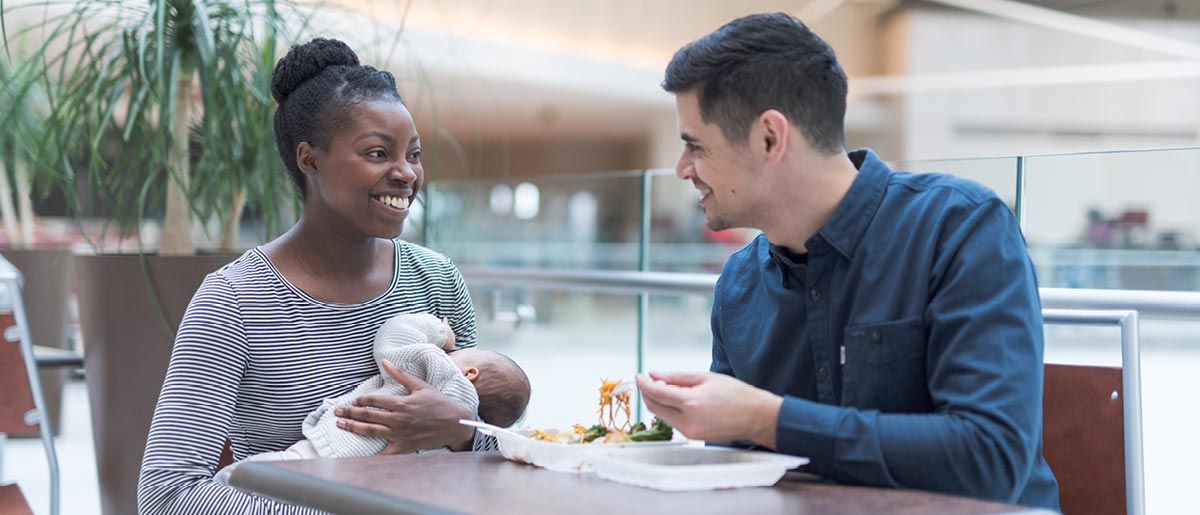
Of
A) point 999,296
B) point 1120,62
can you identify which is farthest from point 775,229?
point 1120,62

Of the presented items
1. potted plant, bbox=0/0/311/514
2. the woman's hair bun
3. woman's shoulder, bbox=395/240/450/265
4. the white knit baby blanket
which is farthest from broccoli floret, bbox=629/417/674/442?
potted plant, bbox=0/0/311/514

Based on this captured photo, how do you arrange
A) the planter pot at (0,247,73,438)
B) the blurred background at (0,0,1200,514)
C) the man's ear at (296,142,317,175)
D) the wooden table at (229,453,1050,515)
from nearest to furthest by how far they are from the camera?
1. the wooden table at (229,453,1050,515)
2. the man's ear at (296,142,317,175)
3. the blurred background at (0,0,1200,514)
4. the planter pot at (0,247,73,438)

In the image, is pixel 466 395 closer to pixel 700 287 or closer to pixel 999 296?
pixel 999 296

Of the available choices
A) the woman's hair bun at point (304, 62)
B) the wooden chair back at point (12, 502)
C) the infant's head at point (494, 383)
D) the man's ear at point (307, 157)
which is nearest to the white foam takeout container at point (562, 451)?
the infant's head at point (494, 383)

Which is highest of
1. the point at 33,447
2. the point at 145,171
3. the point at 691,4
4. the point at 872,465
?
the point at 691,4

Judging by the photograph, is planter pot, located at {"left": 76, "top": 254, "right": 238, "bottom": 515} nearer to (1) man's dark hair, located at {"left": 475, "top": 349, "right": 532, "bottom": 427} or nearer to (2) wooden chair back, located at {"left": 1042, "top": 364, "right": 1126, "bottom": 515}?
(1) man's dark hair, located at {"left": 475, "top": 349, "right": 532, "bottom": 427}

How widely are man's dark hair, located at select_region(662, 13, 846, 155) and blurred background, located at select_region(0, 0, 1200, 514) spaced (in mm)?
573

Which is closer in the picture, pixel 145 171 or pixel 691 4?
pixel 145 171

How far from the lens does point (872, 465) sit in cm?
115

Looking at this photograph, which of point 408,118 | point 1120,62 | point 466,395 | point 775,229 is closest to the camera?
point 775,229

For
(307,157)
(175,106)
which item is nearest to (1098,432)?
(307,157)

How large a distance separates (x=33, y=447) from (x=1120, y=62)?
49.1ft

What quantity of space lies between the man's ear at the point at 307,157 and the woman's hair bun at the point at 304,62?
11 cm

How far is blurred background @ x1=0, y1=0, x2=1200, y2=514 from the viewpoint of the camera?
243cm
